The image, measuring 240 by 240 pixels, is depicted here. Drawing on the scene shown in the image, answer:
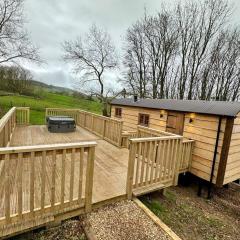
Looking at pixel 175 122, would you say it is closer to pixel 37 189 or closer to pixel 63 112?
pixel 37 189

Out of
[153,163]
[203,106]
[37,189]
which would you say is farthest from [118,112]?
[37,189]

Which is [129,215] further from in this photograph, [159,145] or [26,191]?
[26,191]

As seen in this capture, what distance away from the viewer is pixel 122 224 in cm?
281

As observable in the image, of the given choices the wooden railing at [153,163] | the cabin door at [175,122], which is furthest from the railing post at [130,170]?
the cabin door at [175,122]

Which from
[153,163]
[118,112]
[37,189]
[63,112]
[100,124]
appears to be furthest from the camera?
[118,112]

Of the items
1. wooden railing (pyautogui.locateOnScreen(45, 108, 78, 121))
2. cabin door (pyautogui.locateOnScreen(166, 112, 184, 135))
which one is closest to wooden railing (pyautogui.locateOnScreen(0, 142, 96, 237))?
cabin door (pyautogui.locateOnScreen(166, 112, 184, 135))

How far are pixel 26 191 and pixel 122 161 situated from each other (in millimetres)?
2584

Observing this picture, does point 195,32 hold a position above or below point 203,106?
above

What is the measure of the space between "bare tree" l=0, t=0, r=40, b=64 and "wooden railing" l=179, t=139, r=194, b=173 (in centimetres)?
1416

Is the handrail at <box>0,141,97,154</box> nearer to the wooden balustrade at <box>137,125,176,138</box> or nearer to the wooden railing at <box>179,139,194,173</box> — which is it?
the wooden balustrade at <box>137,125,176,138</box>

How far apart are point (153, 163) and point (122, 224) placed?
1341mm

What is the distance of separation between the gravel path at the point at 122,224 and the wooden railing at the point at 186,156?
3.01 meters

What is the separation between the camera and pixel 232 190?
695 cm

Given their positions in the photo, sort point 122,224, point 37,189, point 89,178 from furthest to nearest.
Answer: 1. point 37,189
2. point 89,178
3. point 122,224
